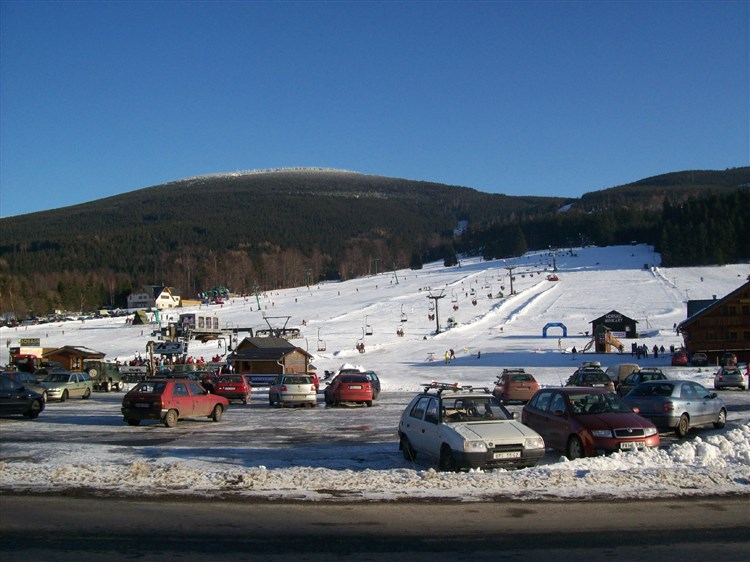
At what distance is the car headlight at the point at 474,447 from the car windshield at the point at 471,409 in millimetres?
1062

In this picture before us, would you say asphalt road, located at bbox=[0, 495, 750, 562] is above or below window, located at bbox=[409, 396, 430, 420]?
below

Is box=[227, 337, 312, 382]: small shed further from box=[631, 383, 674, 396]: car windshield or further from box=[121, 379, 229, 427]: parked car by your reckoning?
box=[631, 383, 674, 396]: car windshield

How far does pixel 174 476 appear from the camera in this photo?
11.6 m

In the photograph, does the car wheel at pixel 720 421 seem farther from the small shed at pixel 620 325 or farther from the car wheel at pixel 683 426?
the small shed at pixel 620 325

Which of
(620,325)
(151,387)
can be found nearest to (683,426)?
(151,387)

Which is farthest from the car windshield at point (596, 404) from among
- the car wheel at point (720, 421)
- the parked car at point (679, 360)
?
the parked car at point (679, 360)

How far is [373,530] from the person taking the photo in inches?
342

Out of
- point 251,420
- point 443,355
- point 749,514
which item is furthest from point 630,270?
point 749,514

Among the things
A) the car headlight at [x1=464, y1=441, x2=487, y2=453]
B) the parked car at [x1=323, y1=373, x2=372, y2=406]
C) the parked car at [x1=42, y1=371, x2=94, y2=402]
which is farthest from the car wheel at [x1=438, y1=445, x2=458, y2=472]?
the parked car at [x1=42, y1=371, x2=94, y2=402]

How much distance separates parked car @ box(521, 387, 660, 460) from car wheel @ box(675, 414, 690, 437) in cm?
333

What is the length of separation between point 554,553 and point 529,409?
802 cm

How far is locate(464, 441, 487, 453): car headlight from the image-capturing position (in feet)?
38.8

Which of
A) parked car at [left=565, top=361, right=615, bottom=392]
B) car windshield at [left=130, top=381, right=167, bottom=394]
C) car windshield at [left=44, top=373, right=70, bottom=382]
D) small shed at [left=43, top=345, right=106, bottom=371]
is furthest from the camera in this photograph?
small shed at [left=43, top=345, right=106, bottom=371]

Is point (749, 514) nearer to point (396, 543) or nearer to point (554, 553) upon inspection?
point (554, 553)
